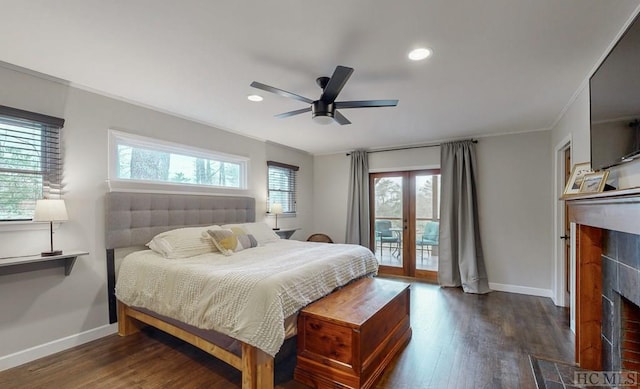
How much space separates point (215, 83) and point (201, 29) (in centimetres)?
86

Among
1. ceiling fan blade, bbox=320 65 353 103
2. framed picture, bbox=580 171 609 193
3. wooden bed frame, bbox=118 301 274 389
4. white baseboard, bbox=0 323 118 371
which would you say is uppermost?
ceiling fan blade, bbox=320 65 353 103

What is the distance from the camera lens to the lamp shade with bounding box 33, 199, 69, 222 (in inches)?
93.4

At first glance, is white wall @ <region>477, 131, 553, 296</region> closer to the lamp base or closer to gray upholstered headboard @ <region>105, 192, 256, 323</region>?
gray upholstered headboard @ <region>105, 192, 256, 323</region>

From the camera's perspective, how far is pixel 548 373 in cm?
231

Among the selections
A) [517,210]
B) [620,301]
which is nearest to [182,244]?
[620,301]

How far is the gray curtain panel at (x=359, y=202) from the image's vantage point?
5691 millimetres

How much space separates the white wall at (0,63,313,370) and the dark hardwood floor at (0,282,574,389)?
0.21m

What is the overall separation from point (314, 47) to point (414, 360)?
8.95ft

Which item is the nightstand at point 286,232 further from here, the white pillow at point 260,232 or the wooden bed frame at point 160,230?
the wooden bed frame at point 160,230

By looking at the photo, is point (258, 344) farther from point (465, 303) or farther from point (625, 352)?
point (465, 303)

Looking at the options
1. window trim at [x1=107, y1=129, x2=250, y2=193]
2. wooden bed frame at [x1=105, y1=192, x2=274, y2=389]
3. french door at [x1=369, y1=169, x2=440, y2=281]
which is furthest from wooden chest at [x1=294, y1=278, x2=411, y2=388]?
french door at [x1=369, y1=169, x2=440, y2=281]

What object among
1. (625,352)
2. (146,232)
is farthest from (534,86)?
(146,232)

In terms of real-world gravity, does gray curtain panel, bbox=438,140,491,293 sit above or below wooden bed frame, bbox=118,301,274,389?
above

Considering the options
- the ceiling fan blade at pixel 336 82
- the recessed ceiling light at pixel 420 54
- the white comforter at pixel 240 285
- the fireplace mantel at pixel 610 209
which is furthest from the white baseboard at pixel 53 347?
the fireplace mantel at pixel 610 209
